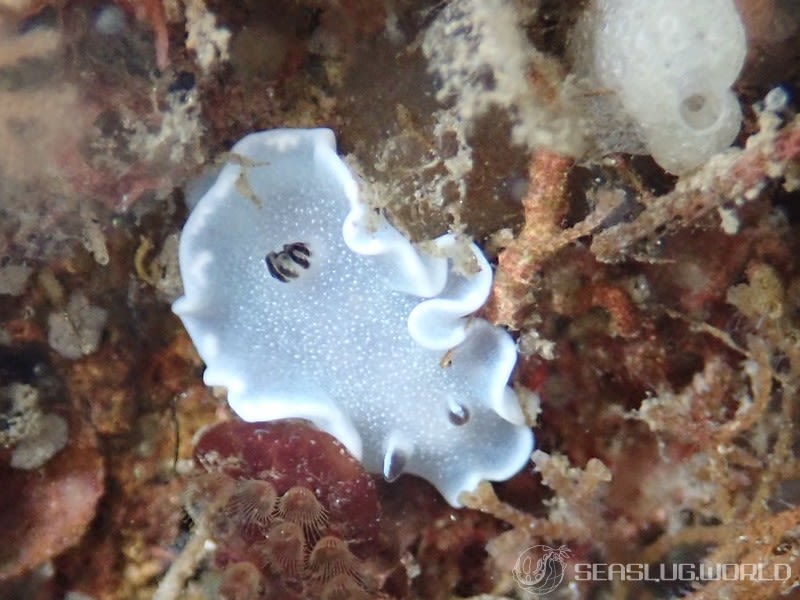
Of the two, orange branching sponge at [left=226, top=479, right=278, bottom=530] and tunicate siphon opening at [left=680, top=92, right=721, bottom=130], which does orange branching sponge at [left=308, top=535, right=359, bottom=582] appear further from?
tunicate siphon opening at [left=680, top=92, right=721, bottom=130]

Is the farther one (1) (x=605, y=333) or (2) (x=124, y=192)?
(1) (x=605, y=333)

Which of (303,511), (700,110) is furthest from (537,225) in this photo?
(303,511)

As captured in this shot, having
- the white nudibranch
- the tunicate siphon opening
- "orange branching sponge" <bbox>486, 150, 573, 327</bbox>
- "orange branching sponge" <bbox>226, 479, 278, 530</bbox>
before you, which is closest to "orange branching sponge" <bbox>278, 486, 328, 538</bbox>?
"orange branching sponge" <bbox>226, 479, 278, 530</bbox>

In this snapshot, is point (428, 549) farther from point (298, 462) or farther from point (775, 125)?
point (775, 125)

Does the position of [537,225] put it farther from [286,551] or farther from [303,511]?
[286,551]

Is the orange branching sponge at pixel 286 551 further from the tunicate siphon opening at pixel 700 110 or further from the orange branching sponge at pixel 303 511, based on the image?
the tunicate siphon opening at pixel 700 110

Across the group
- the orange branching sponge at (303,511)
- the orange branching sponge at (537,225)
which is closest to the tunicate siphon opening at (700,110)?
the orange branching sponge at (537,225)

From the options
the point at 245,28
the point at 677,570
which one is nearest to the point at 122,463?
the point at 245,28
